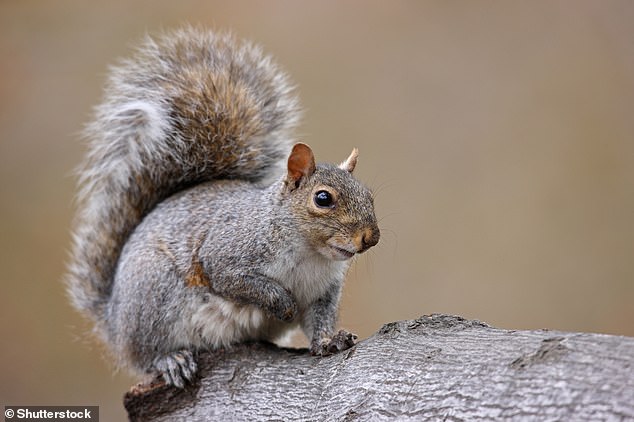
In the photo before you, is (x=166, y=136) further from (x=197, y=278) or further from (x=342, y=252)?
(x=342, y=252)

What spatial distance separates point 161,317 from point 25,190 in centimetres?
201

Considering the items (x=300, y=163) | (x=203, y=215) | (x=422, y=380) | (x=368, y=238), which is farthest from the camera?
(x=203, y=215)

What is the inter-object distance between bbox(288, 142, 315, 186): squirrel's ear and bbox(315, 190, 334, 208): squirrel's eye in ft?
0.30

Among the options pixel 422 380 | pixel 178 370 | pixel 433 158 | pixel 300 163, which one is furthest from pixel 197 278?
pixel 433 158

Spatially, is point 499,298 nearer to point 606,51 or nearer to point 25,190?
point 606,51

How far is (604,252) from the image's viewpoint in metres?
3.49

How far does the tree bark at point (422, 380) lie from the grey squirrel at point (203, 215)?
8 cm

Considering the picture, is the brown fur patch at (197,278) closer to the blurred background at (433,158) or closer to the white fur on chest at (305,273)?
the white fur on chest at (305,273)

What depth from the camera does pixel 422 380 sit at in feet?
4.94

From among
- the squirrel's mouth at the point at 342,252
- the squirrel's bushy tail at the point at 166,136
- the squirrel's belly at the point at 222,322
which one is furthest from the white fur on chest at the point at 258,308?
the squirrel's bushy tail at the point at 166,136

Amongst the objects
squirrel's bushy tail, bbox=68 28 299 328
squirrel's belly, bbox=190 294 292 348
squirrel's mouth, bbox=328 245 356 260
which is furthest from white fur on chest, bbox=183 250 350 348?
squirrel's bushy tail, bbox=68 28 299 328

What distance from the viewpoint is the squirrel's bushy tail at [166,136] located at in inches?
92.0

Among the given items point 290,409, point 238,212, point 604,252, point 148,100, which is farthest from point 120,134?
point 604,252

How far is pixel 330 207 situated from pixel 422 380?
1.72 ft
